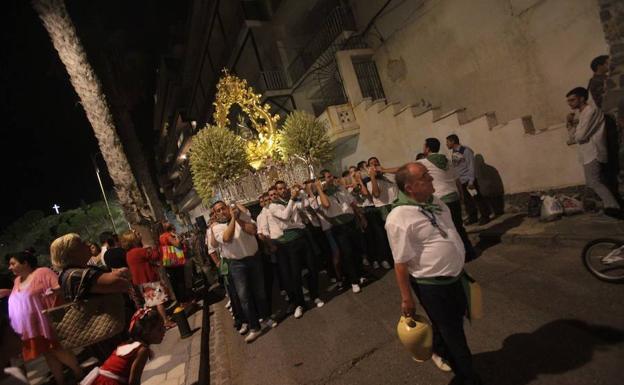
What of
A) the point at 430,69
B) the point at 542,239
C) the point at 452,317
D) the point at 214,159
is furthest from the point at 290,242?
the point at 430,69

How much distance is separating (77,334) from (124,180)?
586 centimetres

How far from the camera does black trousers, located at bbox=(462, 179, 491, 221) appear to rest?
8133 millimetres

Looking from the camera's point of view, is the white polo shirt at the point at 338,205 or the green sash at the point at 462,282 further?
the white polo shirt at the point at 338,205

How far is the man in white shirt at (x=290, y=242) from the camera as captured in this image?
6148 millimetres

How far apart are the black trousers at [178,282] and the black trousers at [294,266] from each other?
3.03 meters

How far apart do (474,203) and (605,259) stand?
14.8 ft

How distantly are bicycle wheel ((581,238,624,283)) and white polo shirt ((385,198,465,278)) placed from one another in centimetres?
231

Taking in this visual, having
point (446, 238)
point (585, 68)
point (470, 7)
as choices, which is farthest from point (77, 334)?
point (470, 7)

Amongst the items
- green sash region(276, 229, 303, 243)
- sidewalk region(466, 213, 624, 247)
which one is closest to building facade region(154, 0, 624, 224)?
sidewalk region(466, 213, 624, 247)

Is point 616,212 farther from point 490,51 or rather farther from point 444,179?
point 490,51

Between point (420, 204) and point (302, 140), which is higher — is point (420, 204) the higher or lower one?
the lower one

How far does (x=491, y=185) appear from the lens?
879cm

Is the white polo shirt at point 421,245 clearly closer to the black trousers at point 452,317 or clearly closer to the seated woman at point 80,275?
the black trousers at point 452,317

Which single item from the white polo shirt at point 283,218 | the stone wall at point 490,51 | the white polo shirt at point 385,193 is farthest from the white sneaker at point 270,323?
the stone wall at point 490,51
